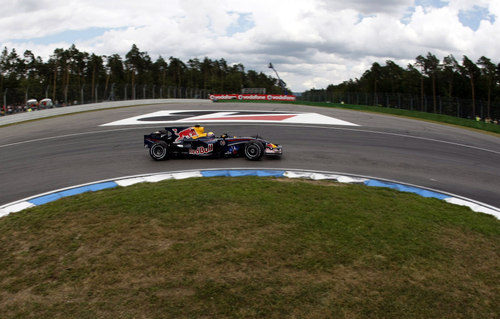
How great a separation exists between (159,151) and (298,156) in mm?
5093

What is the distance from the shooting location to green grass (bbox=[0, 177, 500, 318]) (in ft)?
15.1

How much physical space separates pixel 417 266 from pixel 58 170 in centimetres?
1101

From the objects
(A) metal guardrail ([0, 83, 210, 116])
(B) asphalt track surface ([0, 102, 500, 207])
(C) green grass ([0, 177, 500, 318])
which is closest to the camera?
(C) green grass ([0, 177, 500, 318])

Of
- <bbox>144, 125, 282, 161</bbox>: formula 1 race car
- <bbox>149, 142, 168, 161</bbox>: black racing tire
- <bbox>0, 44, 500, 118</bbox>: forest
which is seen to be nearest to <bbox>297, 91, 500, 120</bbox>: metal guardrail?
<bbox>0, 44, 500, 118</bbox>: forest

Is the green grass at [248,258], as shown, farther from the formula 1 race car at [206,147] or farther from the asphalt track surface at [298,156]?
the formula 1 race car at [206,147]

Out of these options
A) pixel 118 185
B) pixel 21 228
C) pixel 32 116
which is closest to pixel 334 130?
pixel 118 185

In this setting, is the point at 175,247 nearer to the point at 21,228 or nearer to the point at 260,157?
the point at 21,228

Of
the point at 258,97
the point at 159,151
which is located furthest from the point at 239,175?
the point at 258,97

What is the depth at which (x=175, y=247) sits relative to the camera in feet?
19.4

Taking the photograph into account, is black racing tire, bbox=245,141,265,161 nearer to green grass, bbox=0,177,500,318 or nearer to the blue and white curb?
the blue and white curb

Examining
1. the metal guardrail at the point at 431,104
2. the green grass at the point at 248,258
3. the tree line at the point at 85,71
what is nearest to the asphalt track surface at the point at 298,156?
the green grass at the point at 248,258

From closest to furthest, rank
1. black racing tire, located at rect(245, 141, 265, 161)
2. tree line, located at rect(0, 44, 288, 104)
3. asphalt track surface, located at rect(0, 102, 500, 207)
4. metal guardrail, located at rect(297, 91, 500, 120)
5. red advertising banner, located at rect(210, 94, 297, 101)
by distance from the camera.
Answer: asphalt track surface, located at rect(0, 102, 500, 207), black racing tire, located at rect(245, 141, 265, 161), metal guardrail, located at rect(297, 91, 500, 120), red advertising banner, located at rect(210, 94, 297, 101), tree line, located at rect(0, 44, 288, 104)

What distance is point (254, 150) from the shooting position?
12266 mm

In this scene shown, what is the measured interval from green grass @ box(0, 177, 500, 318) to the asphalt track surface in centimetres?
285
